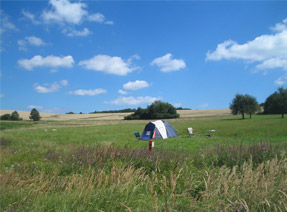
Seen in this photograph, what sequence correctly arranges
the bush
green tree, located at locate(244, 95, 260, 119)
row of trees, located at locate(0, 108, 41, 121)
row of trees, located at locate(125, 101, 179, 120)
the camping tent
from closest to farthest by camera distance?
the camping tent < green tree, located at locate(244, 95, 260, 119) < row of trees, located at locate(0, 108, 41, 121) < the bush < row of trees, located at locate(125, 101, 179, 120)

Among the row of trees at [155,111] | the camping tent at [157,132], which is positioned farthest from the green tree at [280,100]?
the camping tent at [157,132]

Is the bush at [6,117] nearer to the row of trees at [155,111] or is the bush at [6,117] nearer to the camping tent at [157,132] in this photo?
the row of trees at [155,111]

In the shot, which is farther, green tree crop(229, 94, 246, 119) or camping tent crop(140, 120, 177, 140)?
green tree crop(229, 94, 246, 119)

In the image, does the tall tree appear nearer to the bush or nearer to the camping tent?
the camping tent

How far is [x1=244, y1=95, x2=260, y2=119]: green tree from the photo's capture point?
56250 mm

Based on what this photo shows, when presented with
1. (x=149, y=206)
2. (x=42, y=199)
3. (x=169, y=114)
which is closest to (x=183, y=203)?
(x=149, y=206)

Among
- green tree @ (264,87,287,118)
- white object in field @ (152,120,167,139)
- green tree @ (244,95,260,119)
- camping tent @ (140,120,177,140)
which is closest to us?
camping tent @ (140,120,177,140)

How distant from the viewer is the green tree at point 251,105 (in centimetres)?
5625

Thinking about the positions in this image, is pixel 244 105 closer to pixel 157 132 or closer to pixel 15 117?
pixel 157 132

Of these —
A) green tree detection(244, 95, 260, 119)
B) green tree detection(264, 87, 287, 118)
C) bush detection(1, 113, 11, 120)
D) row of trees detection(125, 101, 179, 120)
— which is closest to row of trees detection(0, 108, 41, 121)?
bush detection(1, 113, 11, 120)

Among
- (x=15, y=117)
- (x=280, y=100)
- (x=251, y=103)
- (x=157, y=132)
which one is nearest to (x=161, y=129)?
(x=157, y=132)

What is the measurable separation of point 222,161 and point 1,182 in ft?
18.1

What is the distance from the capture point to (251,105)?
57062 mm

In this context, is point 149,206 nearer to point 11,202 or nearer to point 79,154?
point 11,202
